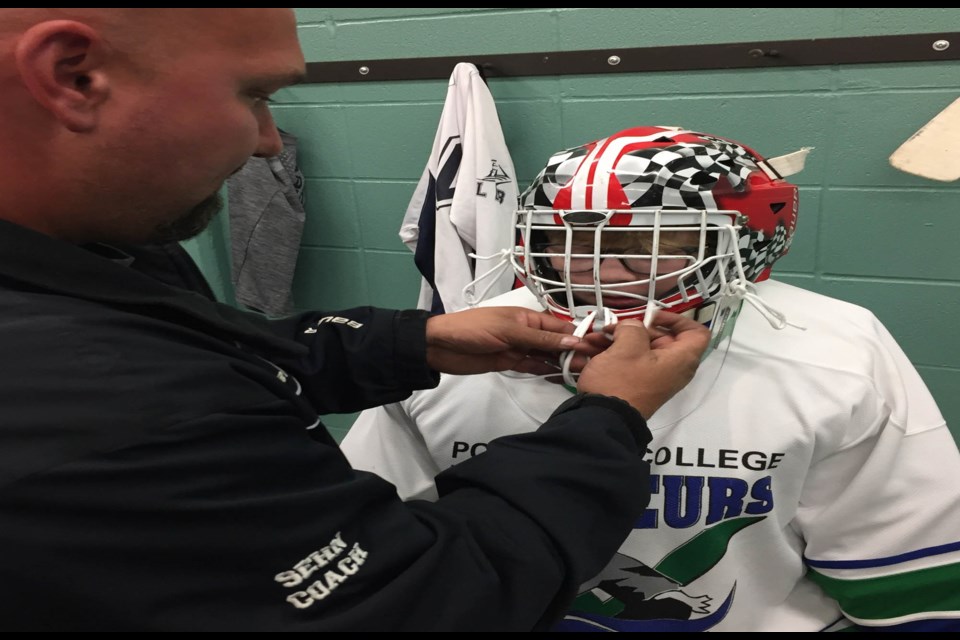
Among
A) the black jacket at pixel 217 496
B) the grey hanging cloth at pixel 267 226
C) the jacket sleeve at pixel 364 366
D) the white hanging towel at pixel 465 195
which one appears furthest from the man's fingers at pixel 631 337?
the grey hanging cloth at pixel 267 226

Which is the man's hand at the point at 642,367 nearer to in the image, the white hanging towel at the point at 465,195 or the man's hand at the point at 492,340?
the man's hand at the point at 492,340

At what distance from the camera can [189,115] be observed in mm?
621

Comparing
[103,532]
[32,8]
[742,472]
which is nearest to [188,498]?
[103,532]

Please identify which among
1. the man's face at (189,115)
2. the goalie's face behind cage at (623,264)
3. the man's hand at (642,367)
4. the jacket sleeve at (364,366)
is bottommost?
the jacket sleeve at (364,366)

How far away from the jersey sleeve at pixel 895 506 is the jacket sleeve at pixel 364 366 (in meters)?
0.63

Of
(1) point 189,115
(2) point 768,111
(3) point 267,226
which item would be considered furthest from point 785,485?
(3) point 267,226

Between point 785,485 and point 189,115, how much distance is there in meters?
0.92

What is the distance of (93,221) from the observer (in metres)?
0.65

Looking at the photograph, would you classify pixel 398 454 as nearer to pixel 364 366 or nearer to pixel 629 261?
pixel 364 366

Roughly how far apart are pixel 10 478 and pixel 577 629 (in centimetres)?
87

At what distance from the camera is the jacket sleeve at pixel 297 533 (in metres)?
0.50

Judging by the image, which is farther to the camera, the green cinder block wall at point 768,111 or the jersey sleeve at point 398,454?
the green cinder block wall at point 768,111

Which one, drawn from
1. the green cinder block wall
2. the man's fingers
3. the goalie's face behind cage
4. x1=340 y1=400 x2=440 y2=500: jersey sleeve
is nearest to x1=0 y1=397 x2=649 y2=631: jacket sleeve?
the man's fingers

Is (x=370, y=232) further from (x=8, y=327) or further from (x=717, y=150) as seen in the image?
(x=8, y=327)
